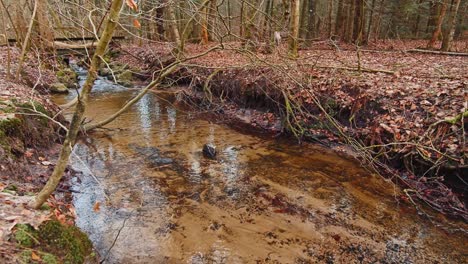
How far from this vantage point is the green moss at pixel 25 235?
2.88 m

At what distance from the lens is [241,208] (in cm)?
539

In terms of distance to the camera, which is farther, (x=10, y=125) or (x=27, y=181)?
(x=10, y=125)

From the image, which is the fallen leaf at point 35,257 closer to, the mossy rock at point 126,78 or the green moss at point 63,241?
the green moss at point 63,241

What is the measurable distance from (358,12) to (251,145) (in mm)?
11357

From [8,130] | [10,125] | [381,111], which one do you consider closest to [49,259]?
[8,130]

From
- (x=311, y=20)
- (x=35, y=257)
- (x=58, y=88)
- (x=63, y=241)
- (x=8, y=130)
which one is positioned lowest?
(x=58, y=88)

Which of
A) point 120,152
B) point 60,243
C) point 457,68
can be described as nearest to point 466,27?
point 457,68

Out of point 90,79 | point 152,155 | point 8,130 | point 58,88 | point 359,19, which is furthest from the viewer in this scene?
point 359,19

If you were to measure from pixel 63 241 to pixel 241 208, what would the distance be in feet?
9.17

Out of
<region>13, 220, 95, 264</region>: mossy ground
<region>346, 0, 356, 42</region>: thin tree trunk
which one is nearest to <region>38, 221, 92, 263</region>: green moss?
<region>13, 220, 95, 264</region>: mossy ground

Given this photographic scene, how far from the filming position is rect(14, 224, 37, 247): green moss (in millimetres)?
2881

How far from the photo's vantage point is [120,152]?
24.3 feet

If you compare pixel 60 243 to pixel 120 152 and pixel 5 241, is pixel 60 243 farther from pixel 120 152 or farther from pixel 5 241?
pixel 120 152

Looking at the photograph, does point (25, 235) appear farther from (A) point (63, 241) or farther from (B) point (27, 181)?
(B) point (27, 181)
